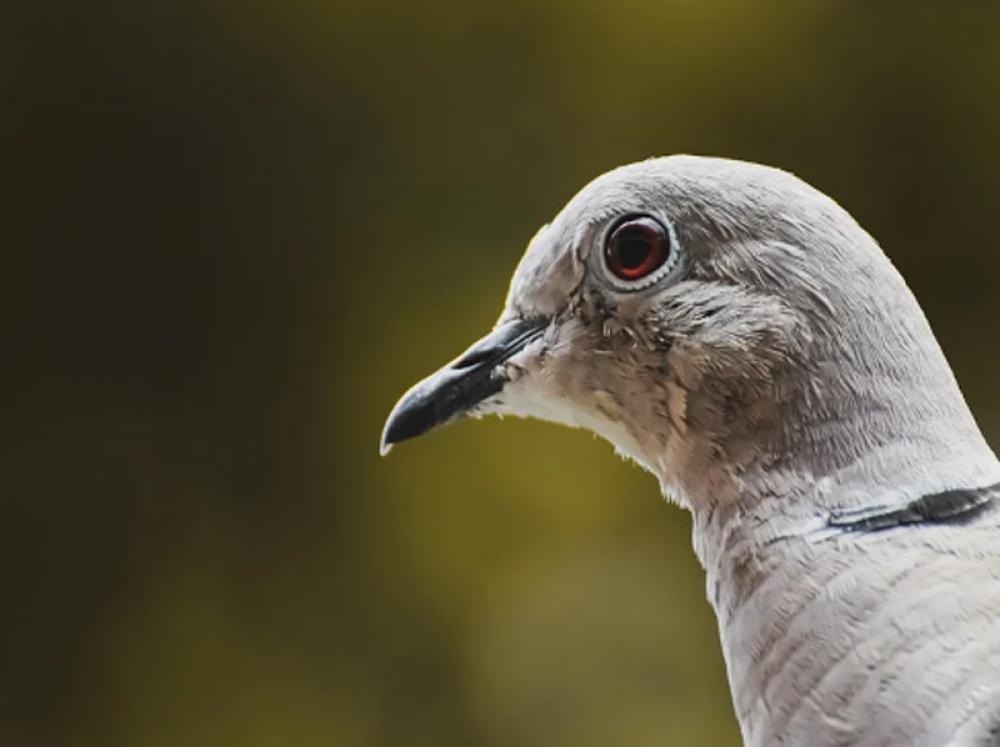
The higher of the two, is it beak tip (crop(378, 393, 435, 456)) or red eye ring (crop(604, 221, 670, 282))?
red eye ring (crop(604, 221, 670, 282))

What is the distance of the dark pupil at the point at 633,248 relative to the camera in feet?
2.93

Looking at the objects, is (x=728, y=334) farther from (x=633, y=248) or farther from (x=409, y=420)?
(x=409, y=420)

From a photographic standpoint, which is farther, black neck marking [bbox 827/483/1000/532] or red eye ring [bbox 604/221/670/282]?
red eye ring [bbox 604/221/670/282]

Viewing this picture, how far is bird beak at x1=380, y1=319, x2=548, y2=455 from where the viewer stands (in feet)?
3.17

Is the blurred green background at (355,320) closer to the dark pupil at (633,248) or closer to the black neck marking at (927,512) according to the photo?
the dark pupil at (633,248)

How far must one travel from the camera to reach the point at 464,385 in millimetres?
986

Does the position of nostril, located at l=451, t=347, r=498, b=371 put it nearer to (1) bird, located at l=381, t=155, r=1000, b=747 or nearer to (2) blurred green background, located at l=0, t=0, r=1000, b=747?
(1) bird, located at l=381, t=155, r=1000, b=747

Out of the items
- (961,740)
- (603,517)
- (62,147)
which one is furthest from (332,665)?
(961,740)

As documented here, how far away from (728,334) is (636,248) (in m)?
0.08

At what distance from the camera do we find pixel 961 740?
650mm

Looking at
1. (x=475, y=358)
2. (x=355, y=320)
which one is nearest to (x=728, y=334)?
(x=475, y=358)

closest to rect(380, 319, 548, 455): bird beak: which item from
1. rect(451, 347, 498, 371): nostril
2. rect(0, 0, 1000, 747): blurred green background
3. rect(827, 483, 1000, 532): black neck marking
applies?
rect(451, 347, 498, 371): nostril

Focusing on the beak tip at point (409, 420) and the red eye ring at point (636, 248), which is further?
the beak tip at point (409, 420)

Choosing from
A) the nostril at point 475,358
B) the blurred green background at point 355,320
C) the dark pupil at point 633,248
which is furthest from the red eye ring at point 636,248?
the blurred green background at point 355,320
